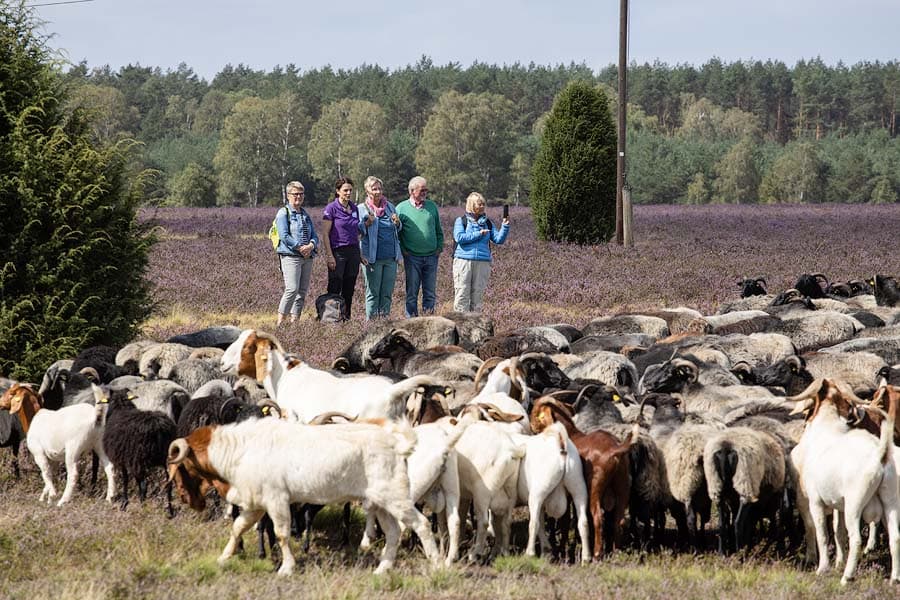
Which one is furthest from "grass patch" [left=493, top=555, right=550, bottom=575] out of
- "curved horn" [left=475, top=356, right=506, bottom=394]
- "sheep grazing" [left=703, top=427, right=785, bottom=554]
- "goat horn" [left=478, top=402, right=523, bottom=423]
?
"curved horn" [left=475, top=356, right=506, bottom=394]

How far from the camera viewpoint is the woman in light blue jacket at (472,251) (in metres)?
15.1

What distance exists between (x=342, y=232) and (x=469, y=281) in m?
1.86

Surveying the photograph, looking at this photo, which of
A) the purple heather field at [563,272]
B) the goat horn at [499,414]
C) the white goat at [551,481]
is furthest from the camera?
the purple heather field at [563,272]

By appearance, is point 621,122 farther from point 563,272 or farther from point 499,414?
point 499,414

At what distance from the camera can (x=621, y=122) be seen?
28.3 metres

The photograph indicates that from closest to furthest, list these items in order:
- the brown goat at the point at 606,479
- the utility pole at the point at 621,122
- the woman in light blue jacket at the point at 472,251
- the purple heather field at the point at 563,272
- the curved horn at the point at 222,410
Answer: the brown goat at the point at 606,479 < the curved horn at the point at 222,410 < the woman in light blue jacket at the point at 472,251 < the purple heather field at the point at 563,272 < the utility pole at the point at 621,122

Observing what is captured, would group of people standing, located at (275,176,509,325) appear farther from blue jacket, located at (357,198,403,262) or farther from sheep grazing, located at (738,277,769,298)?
sheep grazing, located at (738,277,769,298)

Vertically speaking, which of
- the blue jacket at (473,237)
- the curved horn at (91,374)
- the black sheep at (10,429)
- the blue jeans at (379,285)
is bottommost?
the black sheep at (10,429)

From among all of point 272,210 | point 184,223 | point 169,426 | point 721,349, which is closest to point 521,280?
point 721,349

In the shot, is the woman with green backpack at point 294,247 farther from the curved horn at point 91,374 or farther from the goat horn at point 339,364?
the curved horn at point 91,374

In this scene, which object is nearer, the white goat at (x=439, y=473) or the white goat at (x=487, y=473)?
the white goat at (x=439, y=473)

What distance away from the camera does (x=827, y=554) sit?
739 cm

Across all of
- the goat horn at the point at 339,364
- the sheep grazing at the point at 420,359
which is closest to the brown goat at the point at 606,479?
the sheep grazing at the point at 420,359

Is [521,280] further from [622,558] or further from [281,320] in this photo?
[622,558]
